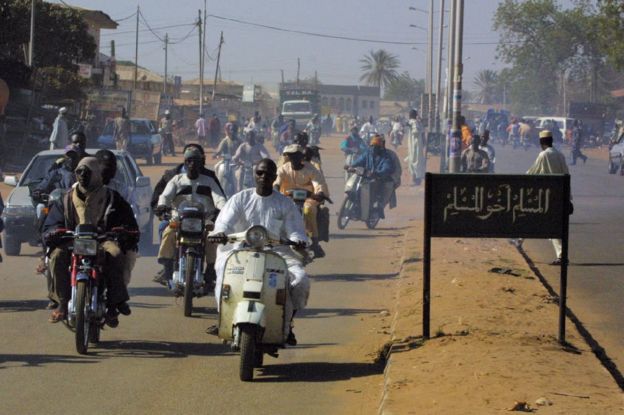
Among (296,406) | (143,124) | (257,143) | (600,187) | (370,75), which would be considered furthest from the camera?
(370,75)

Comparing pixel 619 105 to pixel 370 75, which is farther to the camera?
pixel 370 75

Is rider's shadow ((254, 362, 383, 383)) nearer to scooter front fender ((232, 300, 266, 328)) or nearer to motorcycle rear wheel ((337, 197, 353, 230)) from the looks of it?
scooter front fender ((232, 300, 266, 328))

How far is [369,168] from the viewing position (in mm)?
21016

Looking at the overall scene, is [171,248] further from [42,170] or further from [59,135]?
[59,135]

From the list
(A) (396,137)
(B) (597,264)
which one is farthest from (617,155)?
(B) (597,264)

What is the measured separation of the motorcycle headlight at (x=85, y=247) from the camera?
9.01 m

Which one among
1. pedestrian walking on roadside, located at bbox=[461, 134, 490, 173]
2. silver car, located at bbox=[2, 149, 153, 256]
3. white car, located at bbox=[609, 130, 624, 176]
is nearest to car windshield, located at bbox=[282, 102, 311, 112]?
white car, located at bbox=[609, 130, 624, 176]

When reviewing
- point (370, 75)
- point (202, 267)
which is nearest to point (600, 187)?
point (202, 267)

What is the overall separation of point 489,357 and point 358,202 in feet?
41.4

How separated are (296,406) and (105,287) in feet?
8.02

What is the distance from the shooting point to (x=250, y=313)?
8172mm

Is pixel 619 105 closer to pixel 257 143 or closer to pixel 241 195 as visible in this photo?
pixel 257 143

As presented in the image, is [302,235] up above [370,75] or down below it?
below

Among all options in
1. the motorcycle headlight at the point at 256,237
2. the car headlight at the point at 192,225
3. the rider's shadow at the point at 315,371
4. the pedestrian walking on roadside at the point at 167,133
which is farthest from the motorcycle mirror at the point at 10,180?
the pedestrian walking on roadside at the point at 167,133
